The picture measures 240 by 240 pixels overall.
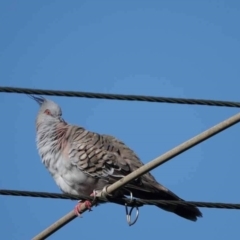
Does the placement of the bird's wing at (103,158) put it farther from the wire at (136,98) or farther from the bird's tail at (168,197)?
the wire at (136,98)

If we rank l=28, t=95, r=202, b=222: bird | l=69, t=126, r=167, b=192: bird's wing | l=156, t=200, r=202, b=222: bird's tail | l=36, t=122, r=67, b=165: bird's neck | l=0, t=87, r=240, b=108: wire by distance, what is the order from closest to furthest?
l=0, t=87, r=240, b=108: wire
l=156, t=200, r=202, b=222: bird's tail
l=28, t=95, r=202, b=222: bird
l=69, t=126, r=167, b=192: bird's wing
l=36, t=122, r=67, b=165: bird's neck

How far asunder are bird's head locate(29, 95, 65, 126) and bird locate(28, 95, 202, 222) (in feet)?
1.13

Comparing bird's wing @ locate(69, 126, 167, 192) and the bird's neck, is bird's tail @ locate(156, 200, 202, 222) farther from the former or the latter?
the bird's neck

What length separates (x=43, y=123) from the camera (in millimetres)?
11695

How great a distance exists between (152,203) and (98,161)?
8.71ft

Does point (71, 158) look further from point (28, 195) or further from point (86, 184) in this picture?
point (28, 195)

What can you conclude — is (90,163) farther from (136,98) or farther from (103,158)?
(136,98)

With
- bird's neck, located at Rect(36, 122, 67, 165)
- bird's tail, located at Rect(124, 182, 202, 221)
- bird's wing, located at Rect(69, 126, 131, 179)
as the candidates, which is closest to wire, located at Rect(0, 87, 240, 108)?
bird's tail, located at Rect(124, 182, 202, 221)

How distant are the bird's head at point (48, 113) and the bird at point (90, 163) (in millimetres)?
345

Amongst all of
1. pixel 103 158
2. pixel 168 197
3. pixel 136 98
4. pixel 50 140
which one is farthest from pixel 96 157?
pixel 136 98

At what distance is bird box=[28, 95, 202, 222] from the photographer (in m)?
10.5

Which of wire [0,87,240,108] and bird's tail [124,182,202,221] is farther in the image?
bird's tail [124,182,202,221]

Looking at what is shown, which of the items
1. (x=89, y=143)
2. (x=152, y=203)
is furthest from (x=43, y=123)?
(x=152, y=203)

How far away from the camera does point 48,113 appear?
38.8 feet
